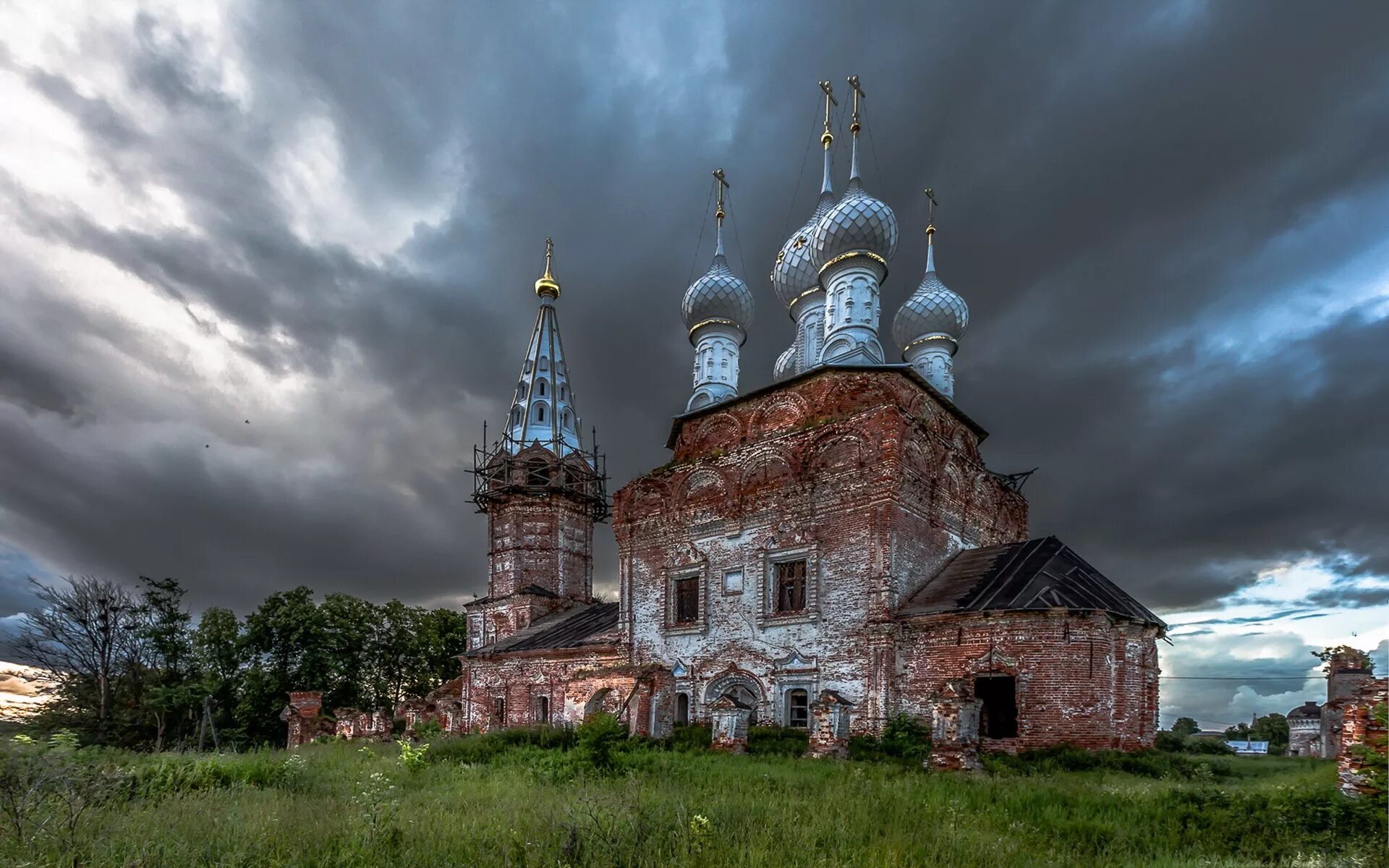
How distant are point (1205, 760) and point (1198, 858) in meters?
8.10

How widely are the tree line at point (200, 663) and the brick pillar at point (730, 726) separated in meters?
19.7

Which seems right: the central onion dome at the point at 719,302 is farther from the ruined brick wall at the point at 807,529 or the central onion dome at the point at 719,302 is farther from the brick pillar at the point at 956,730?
the brick pillar at the point at 956,730

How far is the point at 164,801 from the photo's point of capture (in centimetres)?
793

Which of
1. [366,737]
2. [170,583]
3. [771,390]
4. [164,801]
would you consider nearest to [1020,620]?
[771,390]

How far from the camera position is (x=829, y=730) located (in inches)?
539

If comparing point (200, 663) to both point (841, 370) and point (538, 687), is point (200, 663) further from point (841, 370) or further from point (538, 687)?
point (841, 370)

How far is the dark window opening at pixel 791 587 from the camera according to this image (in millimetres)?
16609

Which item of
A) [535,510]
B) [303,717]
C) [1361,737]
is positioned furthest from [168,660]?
[1361,737]

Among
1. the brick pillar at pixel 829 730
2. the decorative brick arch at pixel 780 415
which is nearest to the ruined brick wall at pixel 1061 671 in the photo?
the brick pillar at pixel 829 730

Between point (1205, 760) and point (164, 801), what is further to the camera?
point (1205, 760)

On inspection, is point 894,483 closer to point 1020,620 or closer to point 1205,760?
point 1020,620

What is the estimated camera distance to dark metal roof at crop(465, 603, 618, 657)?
21984 millimetres

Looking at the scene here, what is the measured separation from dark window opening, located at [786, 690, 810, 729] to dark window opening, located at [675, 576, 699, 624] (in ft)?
10.9

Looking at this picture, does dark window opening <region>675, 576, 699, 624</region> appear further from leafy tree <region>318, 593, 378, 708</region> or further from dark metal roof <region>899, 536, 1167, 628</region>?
leafy tree <region>318, 593, 378, 708</region>
